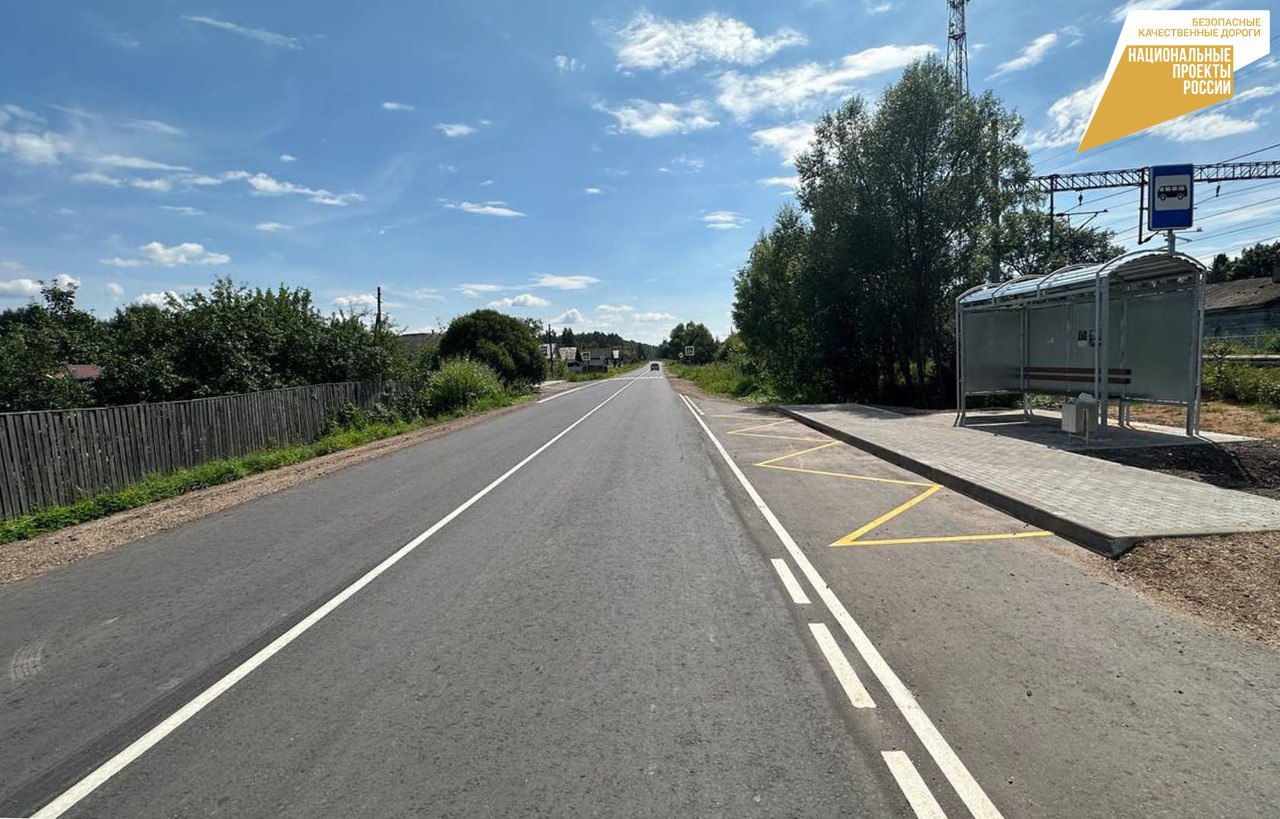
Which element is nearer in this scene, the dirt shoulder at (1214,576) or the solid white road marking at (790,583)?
the dirt shoulder at (1214,576)

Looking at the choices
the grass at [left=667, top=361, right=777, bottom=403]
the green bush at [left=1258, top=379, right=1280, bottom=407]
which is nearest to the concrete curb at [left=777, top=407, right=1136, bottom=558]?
the green bush at [left=1258, top=379, right=1280, bottom=407]

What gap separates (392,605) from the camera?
5.16 metres

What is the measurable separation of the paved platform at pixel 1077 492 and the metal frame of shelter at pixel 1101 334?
220 cm

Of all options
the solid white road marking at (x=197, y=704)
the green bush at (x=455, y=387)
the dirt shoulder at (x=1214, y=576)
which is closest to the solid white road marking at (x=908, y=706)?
the dirt shoulder at (x=1214, y=576)

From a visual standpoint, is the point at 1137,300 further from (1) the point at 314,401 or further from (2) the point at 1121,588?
(1) the point at 314,401

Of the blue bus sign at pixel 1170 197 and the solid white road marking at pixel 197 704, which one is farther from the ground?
the blue bus sign at pixel 1170 197

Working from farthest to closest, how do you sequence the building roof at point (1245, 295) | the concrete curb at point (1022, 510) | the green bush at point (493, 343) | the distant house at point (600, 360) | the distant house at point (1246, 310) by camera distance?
the distant house at point (600, 360) < the building roof at point (1245, 295) < the distant house at point (1246, 310) < the green bush at point (493, 343) < the concrete curb at point (1022, 510)

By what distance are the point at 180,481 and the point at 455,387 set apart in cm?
1721

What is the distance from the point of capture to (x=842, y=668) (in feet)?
12.7

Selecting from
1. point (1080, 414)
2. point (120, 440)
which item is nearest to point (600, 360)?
point (120, 440)

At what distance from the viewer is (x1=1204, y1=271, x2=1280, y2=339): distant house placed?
43.6m

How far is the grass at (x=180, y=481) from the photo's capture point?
9.49 meters

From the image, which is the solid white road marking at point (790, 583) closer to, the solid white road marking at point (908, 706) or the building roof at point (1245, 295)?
the solid white road marking at point (908, 706)

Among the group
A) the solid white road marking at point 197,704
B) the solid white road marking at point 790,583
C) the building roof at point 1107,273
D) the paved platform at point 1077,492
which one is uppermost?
the building roof at point 1107,273
